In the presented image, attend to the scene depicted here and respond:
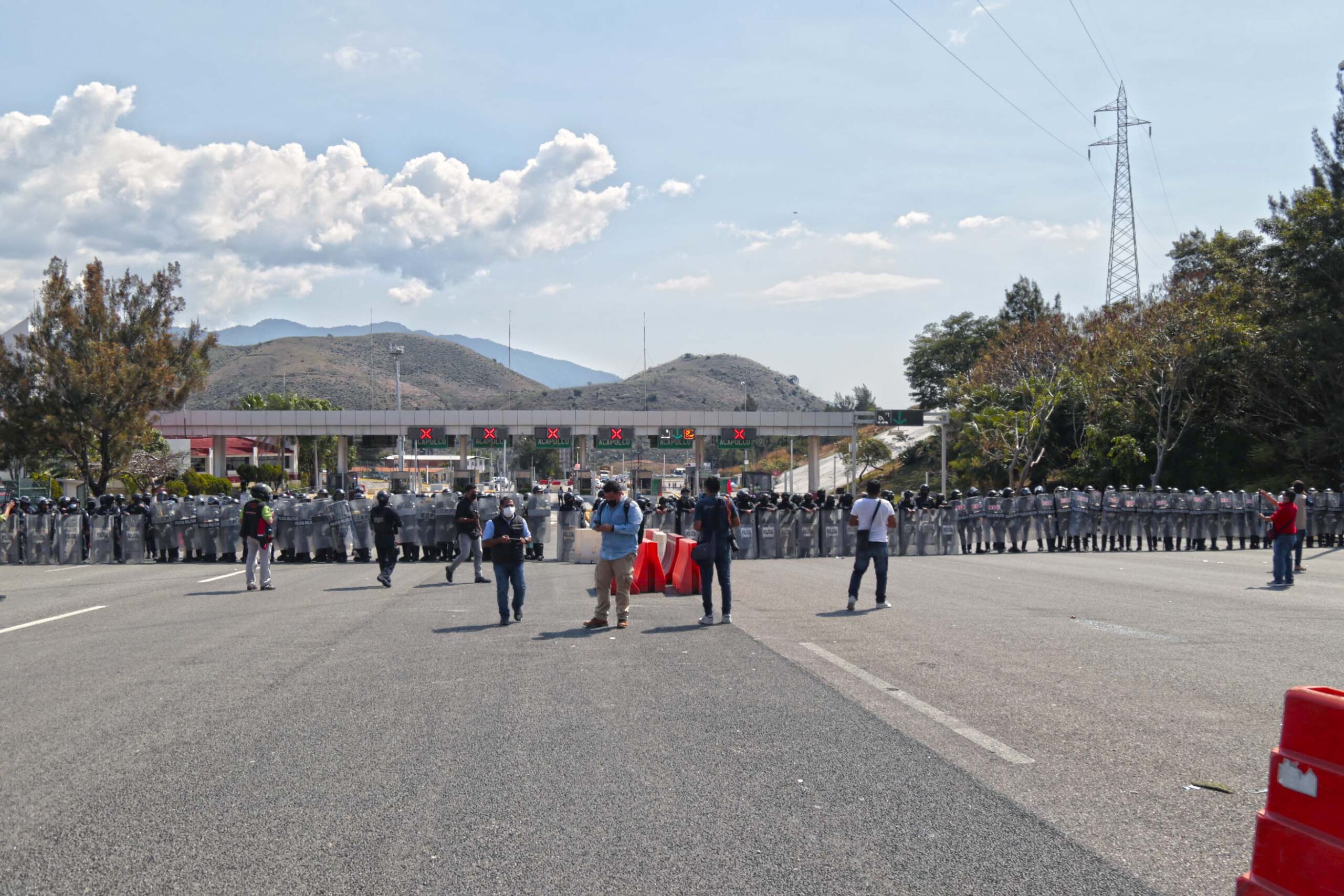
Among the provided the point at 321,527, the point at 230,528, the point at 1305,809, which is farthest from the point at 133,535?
the point at 1305,809

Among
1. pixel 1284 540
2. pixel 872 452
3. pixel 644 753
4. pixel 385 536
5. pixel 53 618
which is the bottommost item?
pixel 53 618

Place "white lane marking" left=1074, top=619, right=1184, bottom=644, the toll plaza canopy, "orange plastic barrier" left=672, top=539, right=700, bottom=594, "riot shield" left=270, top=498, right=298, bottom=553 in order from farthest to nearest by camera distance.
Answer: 1. the toll plaza canopy
2. "riot shield" left=270, top=498, right=298, bottom=553
3. "orange plastic barrier" left=672, top=539, right=700, bottom=594
4. "white lane marking" left=1074, top=619, right=1184, bottom=644

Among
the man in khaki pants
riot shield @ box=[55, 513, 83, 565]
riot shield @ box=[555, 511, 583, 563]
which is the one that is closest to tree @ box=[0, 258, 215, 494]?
riot shield @ box=[55, 513, 83, 565]

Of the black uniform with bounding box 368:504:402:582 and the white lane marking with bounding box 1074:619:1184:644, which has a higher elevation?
the black uniform with bounding box 368:504:402:582

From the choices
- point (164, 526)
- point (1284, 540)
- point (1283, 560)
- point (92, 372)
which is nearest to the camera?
point (1283, 560)

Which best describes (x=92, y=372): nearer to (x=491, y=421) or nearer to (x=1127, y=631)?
(x=491, y=421)

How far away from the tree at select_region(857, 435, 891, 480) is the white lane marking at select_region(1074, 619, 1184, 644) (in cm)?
6575

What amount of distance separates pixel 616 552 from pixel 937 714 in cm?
556

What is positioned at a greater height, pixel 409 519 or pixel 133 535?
pixel 409 519

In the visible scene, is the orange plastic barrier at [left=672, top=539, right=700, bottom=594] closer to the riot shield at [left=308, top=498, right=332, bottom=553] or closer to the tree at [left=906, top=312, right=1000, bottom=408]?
the riot shield at [left=308, top=498, right=332, bottom=553]

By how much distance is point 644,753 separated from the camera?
6.54 m

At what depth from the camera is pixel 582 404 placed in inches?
6068

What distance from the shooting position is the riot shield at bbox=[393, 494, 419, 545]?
2514 centimetres

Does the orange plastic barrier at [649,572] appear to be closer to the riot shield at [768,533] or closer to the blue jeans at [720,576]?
the blue jeans at [720,576]
